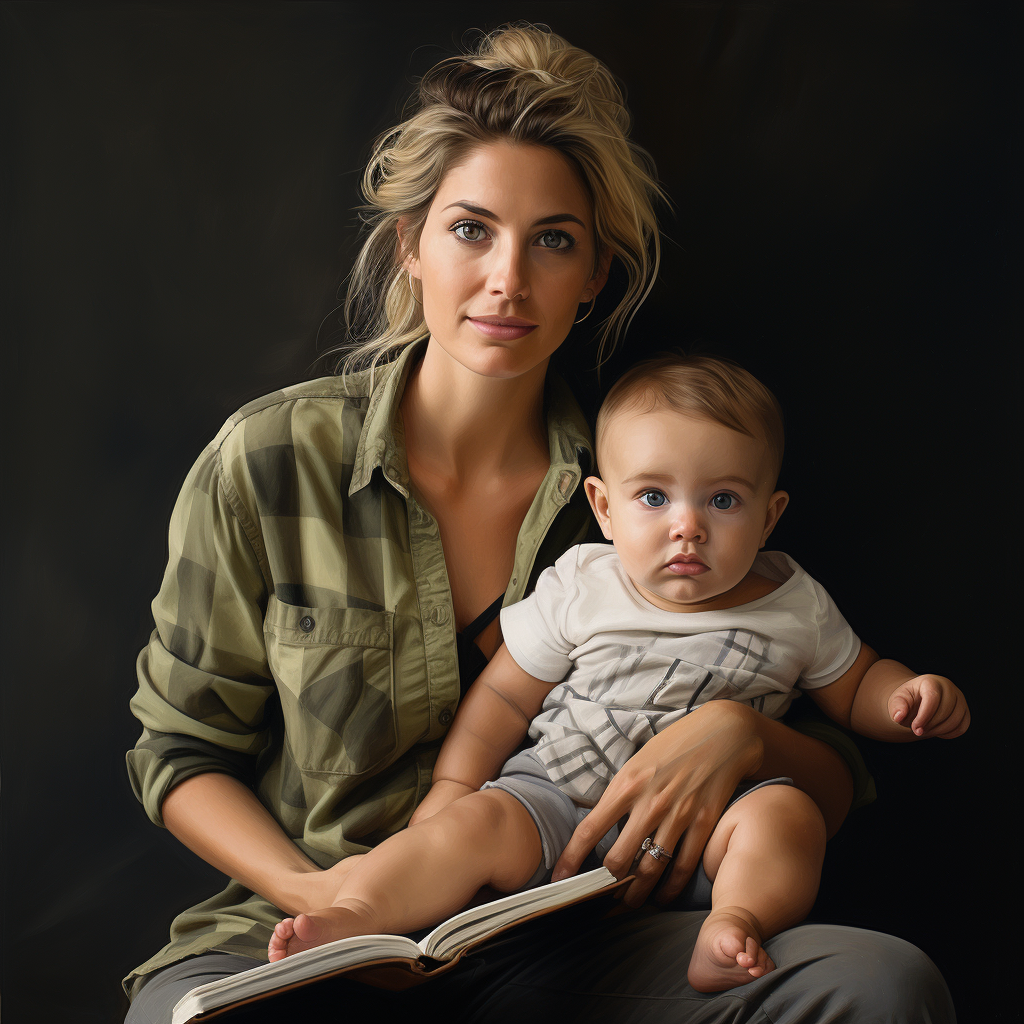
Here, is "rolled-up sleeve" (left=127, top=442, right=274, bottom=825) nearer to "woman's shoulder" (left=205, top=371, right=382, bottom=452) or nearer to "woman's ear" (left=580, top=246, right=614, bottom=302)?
"woman's shoulder" (left=205, top=371, right=382, bottom=452)

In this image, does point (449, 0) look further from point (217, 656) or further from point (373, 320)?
point (217, 656)

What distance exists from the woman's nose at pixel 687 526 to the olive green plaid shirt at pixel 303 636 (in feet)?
1.08

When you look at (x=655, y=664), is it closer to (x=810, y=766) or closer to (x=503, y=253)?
(x=810, y=766)

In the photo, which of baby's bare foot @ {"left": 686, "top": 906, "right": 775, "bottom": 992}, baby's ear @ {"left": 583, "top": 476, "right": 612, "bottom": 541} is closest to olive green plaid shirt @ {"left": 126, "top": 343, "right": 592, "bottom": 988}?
baby's ear @ {"left": 583, "top": 476, "right": 612, "bottom": 541}

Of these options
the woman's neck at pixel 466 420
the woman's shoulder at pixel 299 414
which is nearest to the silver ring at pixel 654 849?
the woman's neck at pixel 466 420

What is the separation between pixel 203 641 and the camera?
4.00ft

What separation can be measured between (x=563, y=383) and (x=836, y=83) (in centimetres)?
60

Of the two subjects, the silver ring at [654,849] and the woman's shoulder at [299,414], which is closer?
the silver ring at [654,849]

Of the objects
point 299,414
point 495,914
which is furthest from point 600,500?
point 495,914

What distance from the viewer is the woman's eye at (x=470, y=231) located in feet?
3.90

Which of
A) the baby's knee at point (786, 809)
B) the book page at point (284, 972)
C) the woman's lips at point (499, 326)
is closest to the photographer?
the book page at point (284, 972)

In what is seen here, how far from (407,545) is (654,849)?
52 cm

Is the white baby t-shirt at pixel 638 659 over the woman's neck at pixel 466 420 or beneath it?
beneath

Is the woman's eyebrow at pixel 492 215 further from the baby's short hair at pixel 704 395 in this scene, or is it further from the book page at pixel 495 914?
the book page at pixel 495 914
